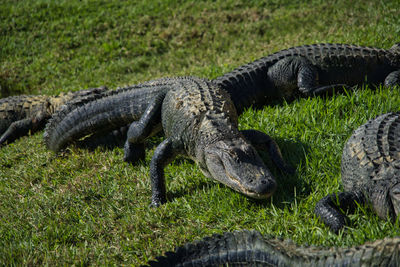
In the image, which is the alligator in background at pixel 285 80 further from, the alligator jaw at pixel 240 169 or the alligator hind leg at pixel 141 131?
the alligator jaw at pixel 240 169

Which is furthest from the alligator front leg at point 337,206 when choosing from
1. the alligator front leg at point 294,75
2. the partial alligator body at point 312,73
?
the partial alligator body at point 312,73

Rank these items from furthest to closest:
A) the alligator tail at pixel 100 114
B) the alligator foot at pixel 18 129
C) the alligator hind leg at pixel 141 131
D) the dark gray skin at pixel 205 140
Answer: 1. the alligator foot at pixel 18 129
2. the alligator tail at pixel 100 114
3. the alligator hind leg at pixel 141 131
4. the dark gray skin at pixel 205 140

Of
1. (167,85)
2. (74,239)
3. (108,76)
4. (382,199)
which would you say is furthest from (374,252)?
(108,76)

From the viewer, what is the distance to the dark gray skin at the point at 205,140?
3547 millimetres

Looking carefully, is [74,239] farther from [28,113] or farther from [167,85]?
[28,113]

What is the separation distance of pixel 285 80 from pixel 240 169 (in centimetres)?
244

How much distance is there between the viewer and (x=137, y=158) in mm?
4898

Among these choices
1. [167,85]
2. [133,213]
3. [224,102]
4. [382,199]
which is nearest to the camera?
[382,199]

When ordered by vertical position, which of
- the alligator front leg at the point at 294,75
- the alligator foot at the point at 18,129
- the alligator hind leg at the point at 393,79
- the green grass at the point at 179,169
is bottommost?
the alligator foot at the point at 18,129

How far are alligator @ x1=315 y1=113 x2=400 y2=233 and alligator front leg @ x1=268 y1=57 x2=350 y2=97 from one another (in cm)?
181

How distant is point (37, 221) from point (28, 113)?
430 centimetres

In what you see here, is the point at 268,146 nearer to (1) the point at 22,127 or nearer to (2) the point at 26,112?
(1) the point at 22,127

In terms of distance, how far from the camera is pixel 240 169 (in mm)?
3564

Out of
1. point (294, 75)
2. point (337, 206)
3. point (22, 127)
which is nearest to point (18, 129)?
point (22, 127)
